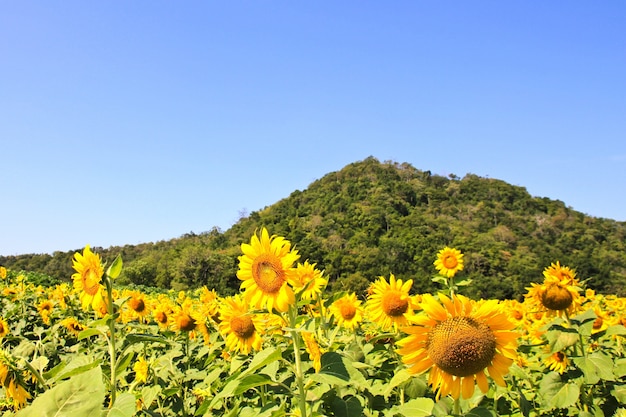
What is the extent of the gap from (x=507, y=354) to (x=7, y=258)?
211ft

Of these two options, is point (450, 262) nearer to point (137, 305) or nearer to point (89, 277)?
point (137, 305)

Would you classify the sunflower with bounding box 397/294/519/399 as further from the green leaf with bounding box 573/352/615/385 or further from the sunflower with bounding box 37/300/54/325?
the sunflower with bounding box 37/300/54/325

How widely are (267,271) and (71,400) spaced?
1387mm

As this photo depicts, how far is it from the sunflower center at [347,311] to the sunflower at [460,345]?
2.23m

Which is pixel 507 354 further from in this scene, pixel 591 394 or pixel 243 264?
pixel 591 394

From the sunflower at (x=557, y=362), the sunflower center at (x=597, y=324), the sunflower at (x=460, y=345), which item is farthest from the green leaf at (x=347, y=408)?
the sunflower center at (x=597, y=324)

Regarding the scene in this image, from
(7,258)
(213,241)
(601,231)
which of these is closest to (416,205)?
(601,231)

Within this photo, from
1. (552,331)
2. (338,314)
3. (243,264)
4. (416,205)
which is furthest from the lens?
(416,205)

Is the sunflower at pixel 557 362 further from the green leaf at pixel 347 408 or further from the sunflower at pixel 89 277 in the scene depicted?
the sunflower at pixel 89 277

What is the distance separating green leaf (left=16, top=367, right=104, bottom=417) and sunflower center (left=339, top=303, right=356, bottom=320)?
129 inches

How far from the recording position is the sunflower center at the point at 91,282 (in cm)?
249

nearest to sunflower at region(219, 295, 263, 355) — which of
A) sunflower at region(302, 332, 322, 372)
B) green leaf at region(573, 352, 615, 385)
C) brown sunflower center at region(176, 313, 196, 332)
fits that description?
sunflower at region(302, 332, 322, 372)

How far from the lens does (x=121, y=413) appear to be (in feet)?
4.53

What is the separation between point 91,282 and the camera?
8.28 feet
